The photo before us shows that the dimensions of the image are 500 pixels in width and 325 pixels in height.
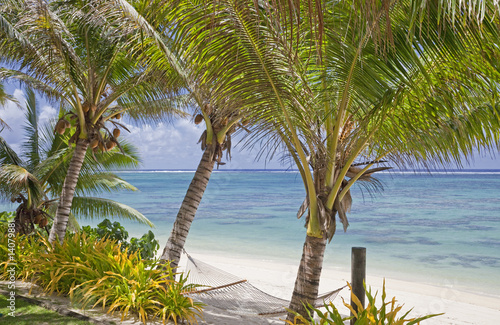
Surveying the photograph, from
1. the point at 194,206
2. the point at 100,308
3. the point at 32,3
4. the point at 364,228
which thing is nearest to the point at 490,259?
the point at 364,228

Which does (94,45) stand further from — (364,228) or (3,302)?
(364,228)

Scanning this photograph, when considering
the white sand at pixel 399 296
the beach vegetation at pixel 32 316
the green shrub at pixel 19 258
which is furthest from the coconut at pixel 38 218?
the white sand at pixel 399 296

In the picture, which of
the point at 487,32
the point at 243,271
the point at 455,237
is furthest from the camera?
the point at 455,237

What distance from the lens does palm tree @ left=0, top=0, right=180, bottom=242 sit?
15.9ft

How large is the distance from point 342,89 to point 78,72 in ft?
11.0

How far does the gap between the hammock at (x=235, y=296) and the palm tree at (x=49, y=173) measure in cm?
205

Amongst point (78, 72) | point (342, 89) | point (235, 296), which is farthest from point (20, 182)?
point (342, 89)

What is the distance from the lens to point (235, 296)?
5184mm

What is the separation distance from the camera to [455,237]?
63.4 ft

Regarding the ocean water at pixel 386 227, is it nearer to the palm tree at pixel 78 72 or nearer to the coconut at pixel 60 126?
the palm tree at pixel 78 72

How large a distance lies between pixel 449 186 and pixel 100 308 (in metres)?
36.4

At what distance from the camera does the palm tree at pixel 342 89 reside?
258 cm

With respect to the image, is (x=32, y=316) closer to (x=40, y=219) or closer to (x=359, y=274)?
(x=359, y=274)

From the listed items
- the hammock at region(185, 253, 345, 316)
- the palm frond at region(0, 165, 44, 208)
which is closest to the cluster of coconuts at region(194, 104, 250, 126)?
the hammock at region(185, 253, 345, 316)
